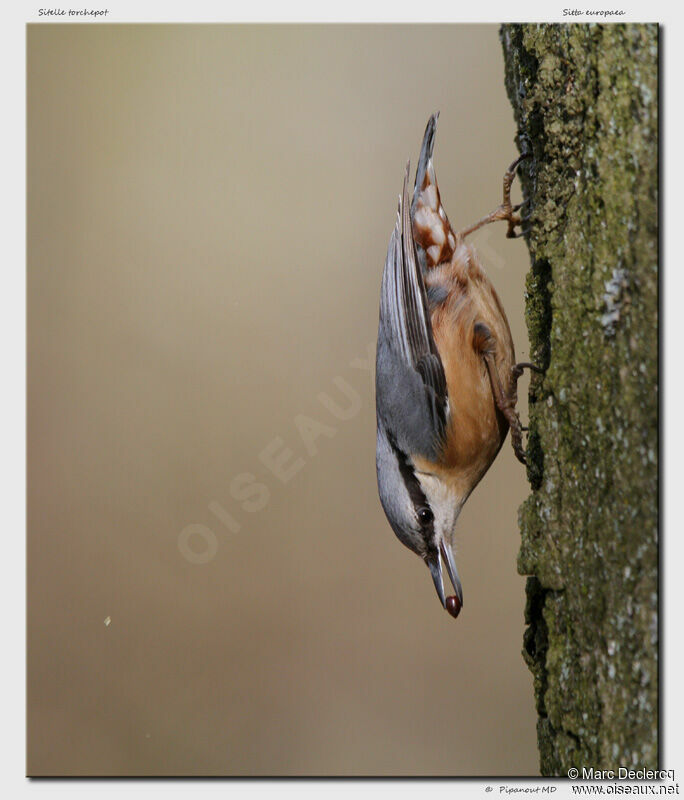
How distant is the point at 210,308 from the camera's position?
3.27 metres

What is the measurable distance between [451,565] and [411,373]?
58cm

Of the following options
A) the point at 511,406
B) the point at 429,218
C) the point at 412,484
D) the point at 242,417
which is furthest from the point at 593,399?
the point at 242,417

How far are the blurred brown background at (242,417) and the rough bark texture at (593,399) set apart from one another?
0.70 m

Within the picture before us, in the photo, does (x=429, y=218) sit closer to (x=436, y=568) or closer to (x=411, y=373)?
(x=411, y=373)

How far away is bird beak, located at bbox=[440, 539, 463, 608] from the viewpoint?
2260 mm

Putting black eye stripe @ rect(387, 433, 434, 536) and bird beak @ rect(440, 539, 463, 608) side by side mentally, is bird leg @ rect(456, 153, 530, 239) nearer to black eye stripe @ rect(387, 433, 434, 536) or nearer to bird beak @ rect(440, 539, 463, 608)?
black eye stripe @ rect(387, 433, 434, 536)

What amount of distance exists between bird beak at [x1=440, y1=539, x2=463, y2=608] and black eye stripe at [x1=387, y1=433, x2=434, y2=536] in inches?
2.5

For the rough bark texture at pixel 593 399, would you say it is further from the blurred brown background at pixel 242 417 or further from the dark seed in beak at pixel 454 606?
the blurred brown background at pixel 242 417

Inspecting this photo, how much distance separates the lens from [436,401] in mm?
2350

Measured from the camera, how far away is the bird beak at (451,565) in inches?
89.0

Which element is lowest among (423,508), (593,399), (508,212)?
(423,508)

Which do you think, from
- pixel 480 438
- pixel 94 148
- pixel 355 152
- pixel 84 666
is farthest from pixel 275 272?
pixel 84 666

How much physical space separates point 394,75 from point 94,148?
3.88ft

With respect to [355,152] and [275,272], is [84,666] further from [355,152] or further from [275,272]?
[355,152]
